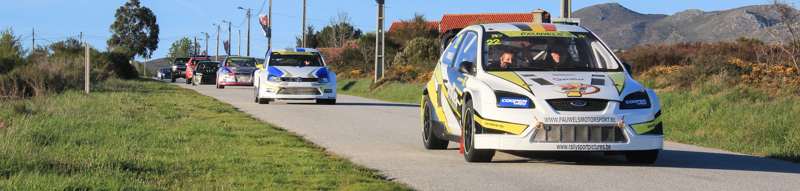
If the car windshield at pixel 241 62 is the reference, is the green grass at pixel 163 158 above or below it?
below

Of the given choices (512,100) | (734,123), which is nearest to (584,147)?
(512,100)

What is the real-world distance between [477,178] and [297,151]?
8.48 feet

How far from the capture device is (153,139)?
372 inches

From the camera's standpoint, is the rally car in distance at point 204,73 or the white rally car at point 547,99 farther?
the rally car in distance at point 204,73

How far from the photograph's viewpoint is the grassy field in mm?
9984

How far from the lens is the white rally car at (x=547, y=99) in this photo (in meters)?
7.14

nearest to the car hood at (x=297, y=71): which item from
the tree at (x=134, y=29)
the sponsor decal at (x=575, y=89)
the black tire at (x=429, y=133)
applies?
the black tire at (x=429, y=133)

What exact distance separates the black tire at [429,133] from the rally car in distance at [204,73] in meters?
28.9

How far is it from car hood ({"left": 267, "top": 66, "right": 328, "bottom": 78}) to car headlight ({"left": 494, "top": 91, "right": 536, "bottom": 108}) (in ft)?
40.7

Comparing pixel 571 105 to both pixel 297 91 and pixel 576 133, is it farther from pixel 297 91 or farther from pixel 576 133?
pixel 297 91

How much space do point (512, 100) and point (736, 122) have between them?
6.09m

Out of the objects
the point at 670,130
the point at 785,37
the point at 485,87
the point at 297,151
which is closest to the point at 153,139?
the point at 297,151

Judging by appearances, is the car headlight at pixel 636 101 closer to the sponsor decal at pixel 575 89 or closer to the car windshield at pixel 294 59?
the sponsor decal at pixel 575 89

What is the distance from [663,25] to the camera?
15850 centimetres
